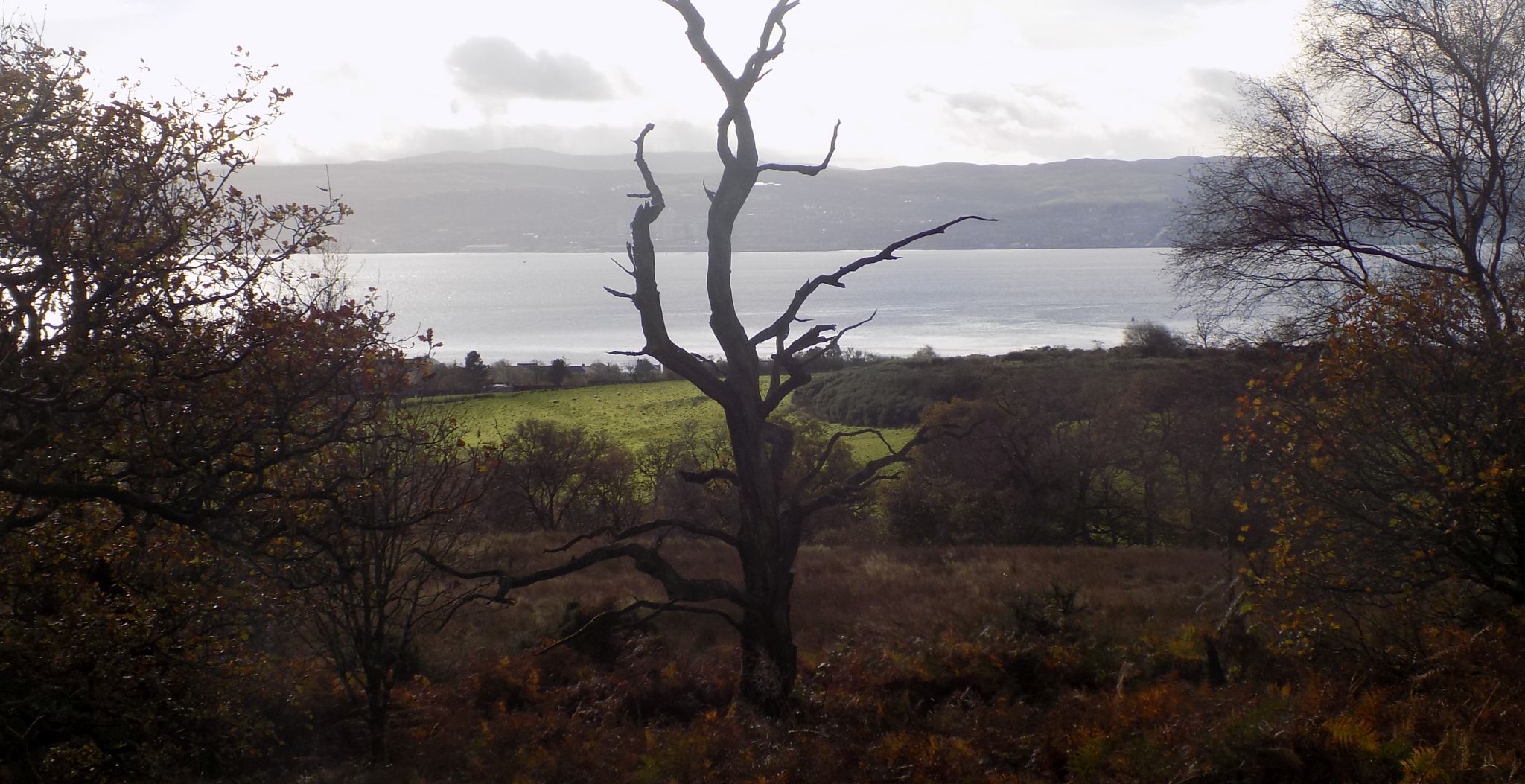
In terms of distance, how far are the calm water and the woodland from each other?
2830 centimetres

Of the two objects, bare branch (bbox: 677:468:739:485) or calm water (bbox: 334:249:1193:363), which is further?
calm water (bbox: 334:249:1193:363)

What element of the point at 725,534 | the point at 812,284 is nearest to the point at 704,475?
the point at 725,534

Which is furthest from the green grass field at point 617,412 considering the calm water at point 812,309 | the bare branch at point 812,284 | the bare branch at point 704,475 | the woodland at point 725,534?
the bare branch at point 812,284

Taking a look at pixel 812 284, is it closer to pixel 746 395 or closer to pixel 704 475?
pixel 746 395

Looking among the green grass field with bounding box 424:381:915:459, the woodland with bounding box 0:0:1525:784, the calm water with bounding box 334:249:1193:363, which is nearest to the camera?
the woodland with bounding box 0:0:1525:784

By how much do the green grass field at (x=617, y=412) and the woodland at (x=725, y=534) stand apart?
17821 millimetres

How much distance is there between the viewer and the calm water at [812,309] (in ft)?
252

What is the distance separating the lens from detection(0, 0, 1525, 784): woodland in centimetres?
700

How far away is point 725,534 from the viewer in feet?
36.3

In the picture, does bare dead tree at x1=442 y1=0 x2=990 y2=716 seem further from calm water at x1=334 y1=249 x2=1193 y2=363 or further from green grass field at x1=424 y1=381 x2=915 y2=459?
calm water at x1=334 y1=249 x2=1193 y2=363

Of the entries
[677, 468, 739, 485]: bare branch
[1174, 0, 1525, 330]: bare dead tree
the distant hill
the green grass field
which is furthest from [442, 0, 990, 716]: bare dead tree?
the distant hill

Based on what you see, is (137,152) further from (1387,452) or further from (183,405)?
(1387,452)

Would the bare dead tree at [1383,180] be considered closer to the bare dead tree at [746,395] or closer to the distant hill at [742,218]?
the bare dead tree at [746,395]

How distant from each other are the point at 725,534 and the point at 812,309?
80564 millimetres
